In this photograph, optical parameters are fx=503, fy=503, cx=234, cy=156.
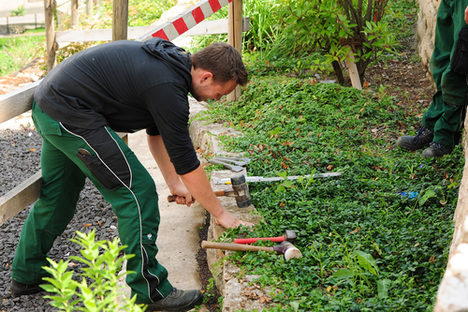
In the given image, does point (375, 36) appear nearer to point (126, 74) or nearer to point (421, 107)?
point (421, 107)

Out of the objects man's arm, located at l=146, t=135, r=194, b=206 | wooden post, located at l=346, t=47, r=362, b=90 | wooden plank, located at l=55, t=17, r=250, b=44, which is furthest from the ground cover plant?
wooden plank, located at l=55, t=17, r=250, b=44

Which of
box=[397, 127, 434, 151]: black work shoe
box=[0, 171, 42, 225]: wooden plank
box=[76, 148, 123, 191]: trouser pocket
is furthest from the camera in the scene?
box=[397, 127, 434, 151]: black work shoe

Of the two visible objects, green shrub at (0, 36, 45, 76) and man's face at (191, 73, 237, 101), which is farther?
green shrub at (0, 36, 45, 76)

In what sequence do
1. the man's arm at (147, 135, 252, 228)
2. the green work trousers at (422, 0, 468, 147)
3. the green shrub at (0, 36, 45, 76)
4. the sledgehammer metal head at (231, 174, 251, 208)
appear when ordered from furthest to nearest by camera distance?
the green shrub at (0, 36, 45, 76) < the green work trousers at (422, 0, 468, 147) < the sledgehammer metal head at (231, 174, 251, 208) < the man's arm at (147, 135, 252, 228)

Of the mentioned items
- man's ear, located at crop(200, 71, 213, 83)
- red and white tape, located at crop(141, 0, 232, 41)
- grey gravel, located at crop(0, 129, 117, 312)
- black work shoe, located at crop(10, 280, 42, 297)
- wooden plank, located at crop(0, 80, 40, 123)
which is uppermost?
man's ear, located at crop(200, 71, 213, 83)

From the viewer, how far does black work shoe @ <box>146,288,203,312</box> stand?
308 cm

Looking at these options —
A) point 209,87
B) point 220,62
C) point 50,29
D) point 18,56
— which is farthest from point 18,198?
point 18,56

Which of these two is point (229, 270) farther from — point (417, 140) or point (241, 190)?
point (417, 140)

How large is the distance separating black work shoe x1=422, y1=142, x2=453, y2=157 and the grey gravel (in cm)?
269

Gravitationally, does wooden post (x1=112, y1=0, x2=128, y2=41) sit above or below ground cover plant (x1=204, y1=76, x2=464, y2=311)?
above

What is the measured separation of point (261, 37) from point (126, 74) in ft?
15.6

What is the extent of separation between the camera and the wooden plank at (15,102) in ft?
9.59

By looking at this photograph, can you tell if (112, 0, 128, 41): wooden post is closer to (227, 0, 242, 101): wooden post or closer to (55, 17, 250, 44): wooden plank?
(227, 0, 242, 101): wooden post

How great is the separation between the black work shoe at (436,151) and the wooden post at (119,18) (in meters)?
2.72
